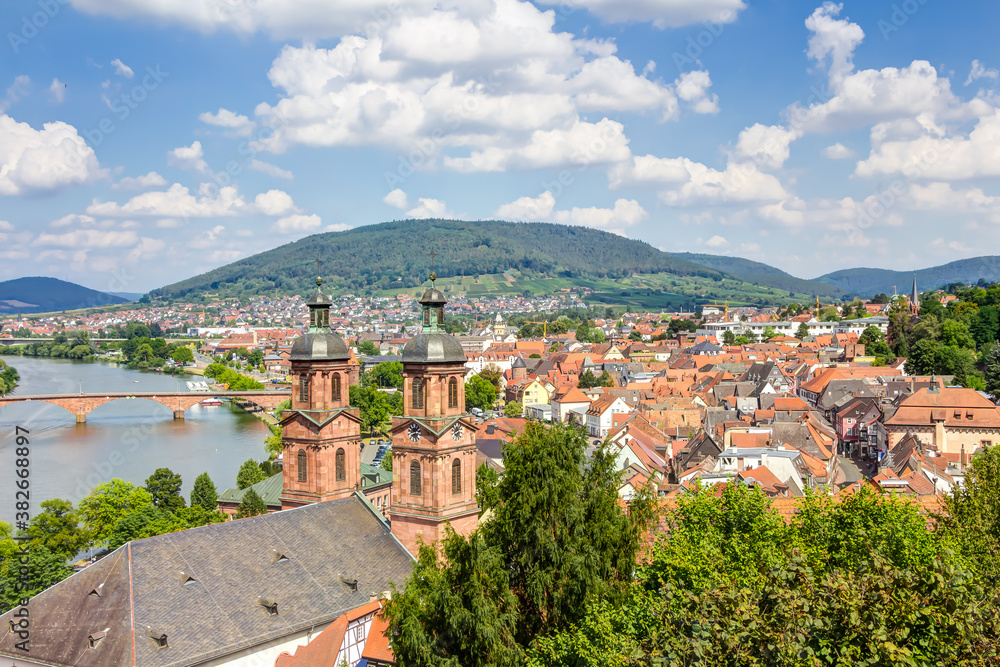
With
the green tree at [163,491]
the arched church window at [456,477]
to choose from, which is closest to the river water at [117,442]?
the green tree at [163,491]

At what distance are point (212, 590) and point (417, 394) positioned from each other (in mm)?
7816

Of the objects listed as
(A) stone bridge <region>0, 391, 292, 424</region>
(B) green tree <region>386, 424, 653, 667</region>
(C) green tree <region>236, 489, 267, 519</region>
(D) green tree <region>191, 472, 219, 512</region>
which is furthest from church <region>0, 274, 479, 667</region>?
(A) stone bridge <region>0, 391, 292, 424</region>

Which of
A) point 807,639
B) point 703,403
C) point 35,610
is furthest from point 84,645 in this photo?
point 703,403

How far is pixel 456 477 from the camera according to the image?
25.1m

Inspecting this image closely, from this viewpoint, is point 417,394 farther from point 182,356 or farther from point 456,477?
point 182,356

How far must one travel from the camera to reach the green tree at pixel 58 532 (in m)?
34.3

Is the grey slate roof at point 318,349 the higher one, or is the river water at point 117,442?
the grey slate roof at point 318,349

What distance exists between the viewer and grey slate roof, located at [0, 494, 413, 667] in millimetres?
17891

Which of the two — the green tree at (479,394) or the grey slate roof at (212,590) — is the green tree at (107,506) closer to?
the grey slate roof at (212,590)

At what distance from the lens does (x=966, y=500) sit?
22906mm

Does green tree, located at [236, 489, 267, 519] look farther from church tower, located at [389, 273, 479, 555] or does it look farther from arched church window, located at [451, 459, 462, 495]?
arched church window, located at [451, 459, 462, 495]

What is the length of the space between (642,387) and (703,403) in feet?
39.5

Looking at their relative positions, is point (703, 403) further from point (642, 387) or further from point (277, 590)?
point (277, 590)

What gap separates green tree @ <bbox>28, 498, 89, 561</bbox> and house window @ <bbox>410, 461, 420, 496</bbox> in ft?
56.7
